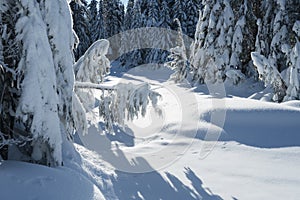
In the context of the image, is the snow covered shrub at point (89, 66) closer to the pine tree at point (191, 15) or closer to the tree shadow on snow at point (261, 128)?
the tree shadow on snow at point (261, 128)

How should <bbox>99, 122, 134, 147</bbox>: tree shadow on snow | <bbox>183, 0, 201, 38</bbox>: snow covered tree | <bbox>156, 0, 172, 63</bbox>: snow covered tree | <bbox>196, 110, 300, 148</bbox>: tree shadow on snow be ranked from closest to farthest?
<bbox>196, 110, 300, 148</bbox>: tree shadow on snow → <bbox>99, 122, 134, 147</bbox>: tree shadow on snow → <bbox>156, 0, 172, 63</bbox>: snow covered tree → <bbox>183, 0, 201, 38</bbox>: snow covered tree

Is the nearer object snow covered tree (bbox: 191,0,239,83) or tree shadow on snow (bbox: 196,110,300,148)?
tree shadow on snow (bbox: 196,110,300,148)

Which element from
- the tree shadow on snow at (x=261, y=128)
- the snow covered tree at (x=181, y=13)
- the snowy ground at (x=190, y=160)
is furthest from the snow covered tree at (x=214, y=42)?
the snow covered tree at (x=181, y=13)

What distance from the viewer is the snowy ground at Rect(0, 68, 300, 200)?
4.44 metres

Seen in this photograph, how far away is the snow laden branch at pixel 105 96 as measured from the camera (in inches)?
256

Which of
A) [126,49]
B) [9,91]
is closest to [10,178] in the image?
[9,91]

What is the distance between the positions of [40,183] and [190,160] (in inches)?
140

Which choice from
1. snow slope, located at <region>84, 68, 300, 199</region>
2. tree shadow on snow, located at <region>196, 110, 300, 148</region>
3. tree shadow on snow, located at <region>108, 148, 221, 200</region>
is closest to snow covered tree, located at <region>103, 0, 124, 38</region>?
snow slope, located at <region>84, 68, 300, 199</region>

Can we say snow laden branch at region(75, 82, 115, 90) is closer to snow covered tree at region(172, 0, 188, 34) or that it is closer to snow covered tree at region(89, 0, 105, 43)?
snow covered tree at region(172, 0, 188, 34)

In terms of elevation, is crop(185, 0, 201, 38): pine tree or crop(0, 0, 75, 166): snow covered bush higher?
crop(185, 0, 201, 38): pine tree

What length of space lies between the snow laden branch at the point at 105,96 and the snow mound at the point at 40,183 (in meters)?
2.15

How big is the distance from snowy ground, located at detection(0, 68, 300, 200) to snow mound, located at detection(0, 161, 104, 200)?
1 cm

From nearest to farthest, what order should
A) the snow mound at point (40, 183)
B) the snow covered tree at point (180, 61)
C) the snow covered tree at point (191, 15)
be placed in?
the snow mound at point (40, 183)
the snow covered tree at point (180, 61)
the snow covered tree at point (191, 15)

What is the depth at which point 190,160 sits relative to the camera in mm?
6762
